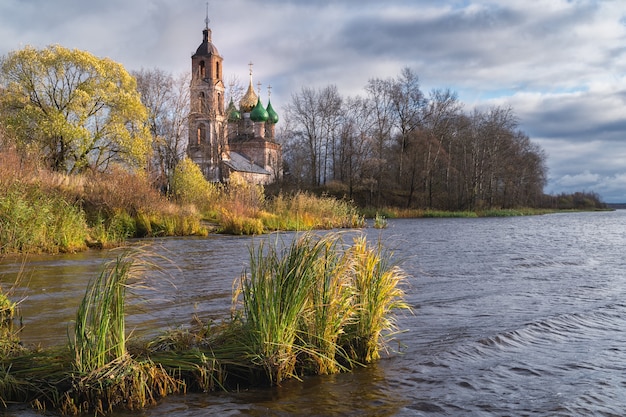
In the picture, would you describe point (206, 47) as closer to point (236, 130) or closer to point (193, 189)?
point (236, 130)

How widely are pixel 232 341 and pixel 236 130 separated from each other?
6399 cm

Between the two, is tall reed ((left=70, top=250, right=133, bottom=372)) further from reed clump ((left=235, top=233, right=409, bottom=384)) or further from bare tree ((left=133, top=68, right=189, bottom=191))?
bare tree ((left=133, top=68, right=189, bottom=191))

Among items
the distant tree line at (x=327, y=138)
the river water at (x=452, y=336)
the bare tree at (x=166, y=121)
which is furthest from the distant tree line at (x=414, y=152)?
the river water at (x=452, y=336)

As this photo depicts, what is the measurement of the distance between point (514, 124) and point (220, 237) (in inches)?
1882

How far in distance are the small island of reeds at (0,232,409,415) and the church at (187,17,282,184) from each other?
42832 mm

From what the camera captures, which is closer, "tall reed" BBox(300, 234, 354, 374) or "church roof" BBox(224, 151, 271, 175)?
"tall reed" BBox(300, 234, 354, 374)

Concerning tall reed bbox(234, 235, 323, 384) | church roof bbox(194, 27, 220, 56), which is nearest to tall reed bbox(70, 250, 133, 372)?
tall reed bbox(234, 235, 323, 384)

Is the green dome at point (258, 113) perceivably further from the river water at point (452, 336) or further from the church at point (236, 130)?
the river water at point (452, 336)

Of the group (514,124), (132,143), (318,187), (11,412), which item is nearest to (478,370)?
(11,412)

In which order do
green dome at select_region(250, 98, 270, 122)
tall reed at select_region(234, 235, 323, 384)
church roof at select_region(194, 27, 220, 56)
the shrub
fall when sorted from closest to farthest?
tall reed at select_region(234, 235, 323, 384) < the shrub < church roof at select_region(194, 27, 220, 56) < green dome at select_region(250, 98, 270, 122)

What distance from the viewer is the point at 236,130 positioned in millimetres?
67625

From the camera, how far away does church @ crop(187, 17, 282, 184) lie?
5575cm

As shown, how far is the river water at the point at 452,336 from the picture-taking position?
15.9 feet

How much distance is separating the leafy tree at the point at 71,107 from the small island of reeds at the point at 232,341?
3099 cm
